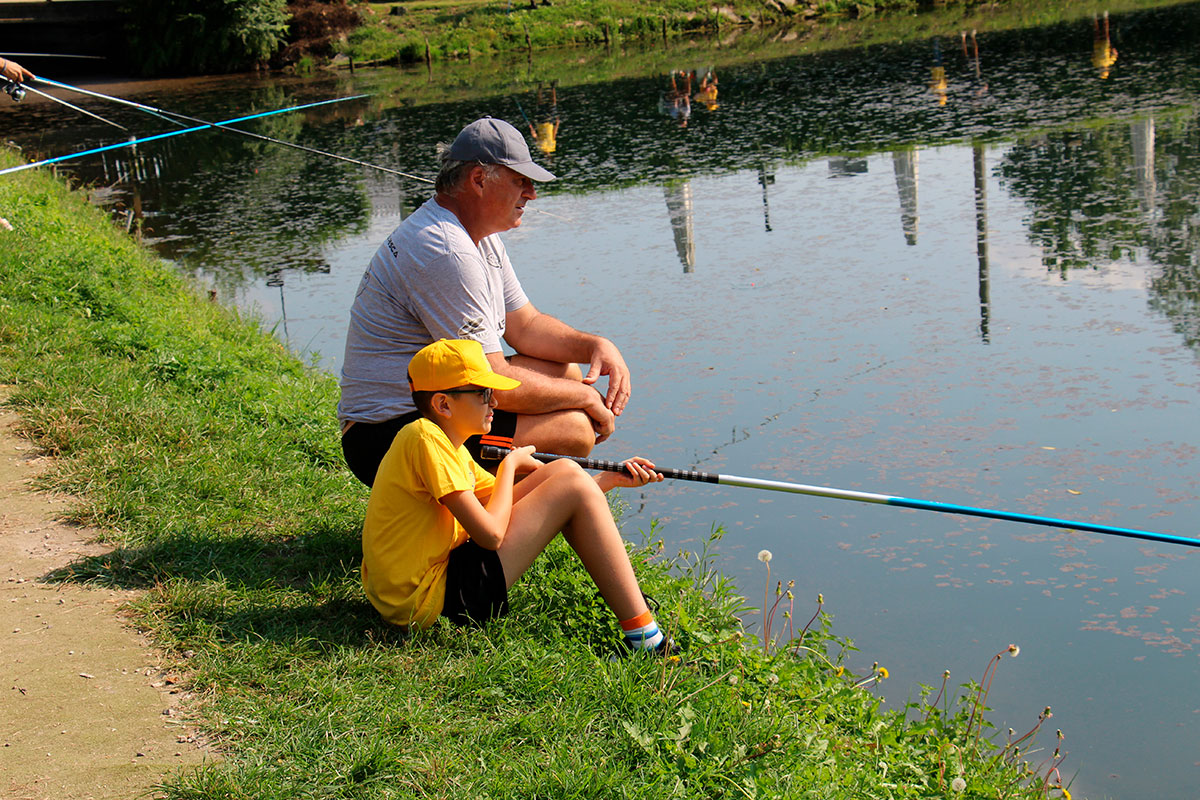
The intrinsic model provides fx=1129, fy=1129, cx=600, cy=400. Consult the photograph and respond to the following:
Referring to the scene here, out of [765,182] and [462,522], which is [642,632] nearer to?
[462,522]

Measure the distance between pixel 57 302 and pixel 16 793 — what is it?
4344 mm

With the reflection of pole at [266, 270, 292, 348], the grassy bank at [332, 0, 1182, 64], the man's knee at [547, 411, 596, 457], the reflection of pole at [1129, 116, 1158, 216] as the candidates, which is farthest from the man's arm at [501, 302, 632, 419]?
the grassy bank at [332, 0, 1182, 64]

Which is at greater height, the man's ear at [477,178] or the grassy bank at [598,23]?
the grassy bank at [598,23]

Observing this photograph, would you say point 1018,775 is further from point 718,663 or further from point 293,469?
point 293,469

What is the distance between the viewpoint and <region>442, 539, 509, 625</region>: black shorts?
3.21m

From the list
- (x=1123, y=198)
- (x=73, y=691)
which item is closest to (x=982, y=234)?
(x=1123, y=198)

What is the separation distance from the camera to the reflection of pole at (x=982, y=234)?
6637mm

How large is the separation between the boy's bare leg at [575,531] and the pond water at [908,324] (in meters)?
0.99

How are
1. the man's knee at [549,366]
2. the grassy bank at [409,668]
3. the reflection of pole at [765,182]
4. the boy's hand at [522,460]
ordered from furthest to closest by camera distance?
the reflection of pole at [765,182] → the man's knee at [549,366] → the boy's hand at [522,460] → the grassy bank at [409,668]

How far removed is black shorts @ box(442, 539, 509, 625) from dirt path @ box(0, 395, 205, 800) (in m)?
0.78

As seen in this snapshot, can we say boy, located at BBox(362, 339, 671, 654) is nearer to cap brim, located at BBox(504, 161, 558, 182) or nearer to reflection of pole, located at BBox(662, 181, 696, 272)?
cap brim, located at BBox(504, 161, 558, 182)

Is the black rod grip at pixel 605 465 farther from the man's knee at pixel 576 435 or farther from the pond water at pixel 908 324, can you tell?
the pond water at pixel 908 324

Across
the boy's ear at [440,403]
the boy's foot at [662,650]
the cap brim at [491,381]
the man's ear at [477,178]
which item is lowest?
the boy's foot at [662,650]

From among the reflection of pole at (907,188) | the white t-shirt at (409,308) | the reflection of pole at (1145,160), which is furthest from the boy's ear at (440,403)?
the reflection of pole at (1145,160)
